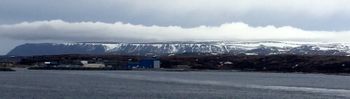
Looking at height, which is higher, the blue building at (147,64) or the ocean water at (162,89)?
the ocean water at (162,89)

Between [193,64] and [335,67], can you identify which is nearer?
[335,67]

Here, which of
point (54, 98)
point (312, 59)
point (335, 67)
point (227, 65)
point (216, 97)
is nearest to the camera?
point (54, 98)

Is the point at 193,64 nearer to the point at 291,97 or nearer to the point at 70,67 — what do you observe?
the point at 70,67

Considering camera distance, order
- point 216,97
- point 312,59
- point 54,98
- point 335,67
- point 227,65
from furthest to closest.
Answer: point 227,65 → point 312,59 → point 335,67 → point 216,97 → point 54,98

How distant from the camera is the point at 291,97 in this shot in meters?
57.2

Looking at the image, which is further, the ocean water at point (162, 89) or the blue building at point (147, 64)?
the blue building at point (147, 64)

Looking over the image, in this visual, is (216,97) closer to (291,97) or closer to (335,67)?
(291,97)

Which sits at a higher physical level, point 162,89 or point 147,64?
point 162,89

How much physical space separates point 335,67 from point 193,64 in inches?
1687

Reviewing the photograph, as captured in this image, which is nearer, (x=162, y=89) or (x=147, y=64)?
(x=162, y=89)

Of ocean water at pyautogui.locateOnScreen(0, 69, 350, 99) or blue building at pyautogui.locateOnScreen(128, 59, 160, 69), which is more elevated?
ocean water at pyautogui.locateOnScreen(0, 69, 350, 99)

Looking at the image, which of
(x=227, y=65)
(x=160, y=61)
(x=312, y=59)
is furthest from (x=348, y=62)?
(x=160, y=61)

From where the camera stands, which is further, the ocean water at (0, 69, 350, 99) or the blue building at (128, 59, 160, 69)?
the blue building at (128, 59, 160, 69)

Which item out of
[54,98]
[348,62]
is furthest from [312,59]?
[54,98]
